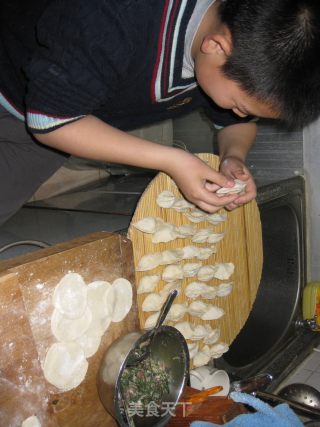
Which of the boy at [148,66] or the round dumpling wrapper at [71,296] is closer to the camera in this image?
the boy at [148,66]

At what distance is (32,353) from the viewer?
0.70m

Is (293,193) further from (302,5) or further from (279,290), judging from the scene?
(302,5)


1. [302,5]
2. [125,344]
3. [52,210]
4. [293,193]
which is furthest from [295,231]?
[302,5]

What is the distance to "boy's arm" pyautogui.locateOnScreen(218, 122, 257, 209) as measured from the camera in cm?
99

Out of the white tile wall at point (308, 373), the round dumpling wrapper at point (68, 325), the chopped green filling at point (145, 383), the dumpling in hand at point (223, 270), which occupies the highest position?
the round dumpling wrapper at point (68, 325)

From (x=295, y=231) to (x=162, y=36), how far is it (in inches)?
49.6

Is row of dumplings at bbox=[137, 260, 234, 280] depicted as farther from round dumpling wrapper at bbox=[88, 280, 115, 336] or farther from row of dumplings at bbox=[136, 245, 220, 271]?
round dumpling wrapper at bbox=[88, 280, 115, 336]

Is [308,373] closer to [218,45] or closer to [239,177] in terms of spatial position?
[239,177]

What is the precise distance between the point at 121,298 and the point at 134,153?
1.00ft

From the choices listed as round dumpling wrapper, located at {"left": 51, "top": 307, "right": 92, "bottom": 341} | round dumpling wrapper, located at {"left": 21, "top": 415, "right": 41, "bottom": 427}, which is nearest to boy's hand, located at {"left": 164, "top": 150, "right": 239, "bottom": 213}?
round dumpling wrapper, located at {"left": 51, "top": 307, "right": 92, "bottom": 341}

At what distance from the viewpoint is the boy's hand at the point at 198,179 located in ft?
2.65

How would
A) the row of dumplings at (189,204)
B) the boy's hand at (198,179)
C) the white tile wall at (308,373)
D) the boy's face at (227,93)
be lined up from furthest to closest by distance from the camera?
the white tile wall at (308,373) < the row of dumplings at (189,204) < the boy's hand at (198,179) < the boy's face at (227,93)

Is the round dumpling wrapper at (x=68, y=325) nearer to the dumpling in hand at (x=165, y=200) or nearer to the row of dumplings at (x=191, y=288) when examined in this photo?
the row of dumplings at (x=191, y=288)

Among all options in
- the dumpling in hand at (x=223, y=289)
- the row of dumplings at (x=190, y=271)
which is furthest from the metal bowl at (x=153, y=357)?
the dumpling in hand at (x=223, y=289)
